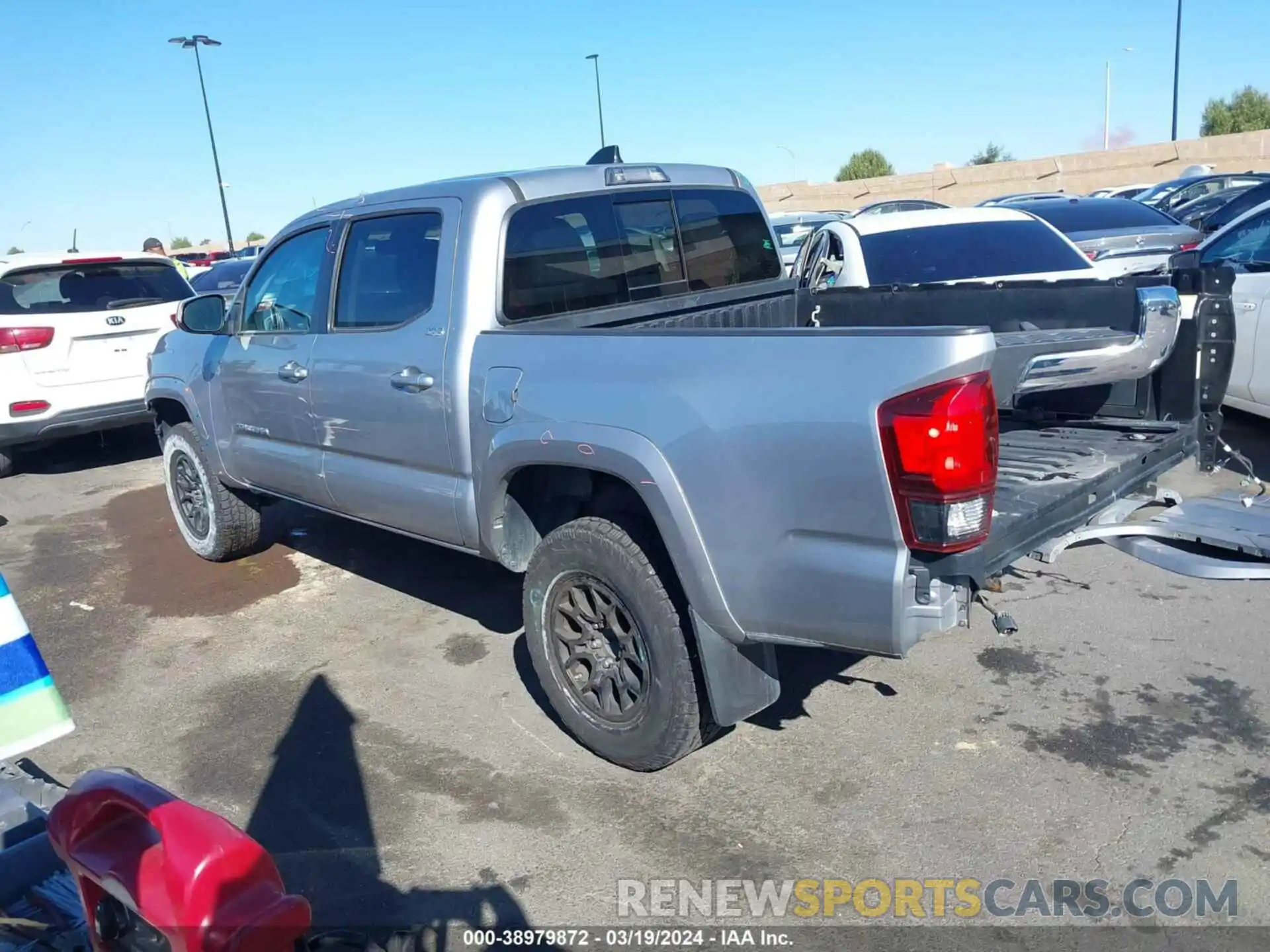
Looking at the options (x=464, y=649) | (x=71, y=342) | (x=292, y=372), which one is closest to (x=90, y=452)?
(x=71, y=342)

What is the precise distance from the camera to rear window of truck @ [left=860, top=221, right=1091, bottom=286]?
743 centimetres

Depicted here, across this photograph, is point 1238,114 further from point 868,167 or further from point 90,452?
point 90,452

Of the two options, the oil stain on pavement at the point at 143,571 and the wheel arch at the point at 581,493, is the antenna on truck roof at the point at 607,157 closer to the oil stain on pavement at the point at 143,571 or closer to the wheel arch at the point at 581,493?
the wheel arch at the point at 581,493

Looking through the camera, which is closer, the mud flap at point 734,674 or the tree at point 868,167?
the mud flap at point 734,674

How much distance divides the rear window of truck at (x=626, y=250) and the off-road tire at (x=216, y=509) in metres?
2.83

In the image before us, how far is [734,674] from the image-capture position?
3.25m

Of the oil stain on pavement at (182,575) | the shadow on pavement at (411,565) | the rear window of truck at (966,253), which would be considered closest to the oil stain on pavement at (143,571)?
the oil stain on pavement at (182,575)

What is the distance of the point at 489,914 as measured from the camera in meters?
2.99

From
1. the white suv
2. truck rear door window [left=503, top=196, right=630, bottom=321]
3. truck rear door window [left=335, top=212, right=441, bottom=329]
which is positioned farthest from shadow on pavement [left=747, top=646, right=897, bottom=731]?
the white suv

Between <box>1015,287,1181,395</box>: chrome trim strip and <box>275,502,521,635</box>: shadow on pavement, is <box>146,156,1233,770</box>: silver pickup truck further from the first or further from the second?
<box>275,502,521,635</box>: shadow on pavement

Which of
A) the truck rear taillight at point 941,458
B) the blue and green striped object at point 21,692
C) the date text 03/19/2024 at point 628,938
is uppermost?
the truck rear taillight at point 941,458

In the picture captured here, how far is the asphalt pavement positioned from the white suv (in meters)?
3.11

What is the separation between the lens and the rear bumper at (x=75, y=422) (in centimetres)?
819

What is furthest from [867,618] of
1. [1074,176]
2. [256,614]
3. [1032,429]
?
[1074,176]
